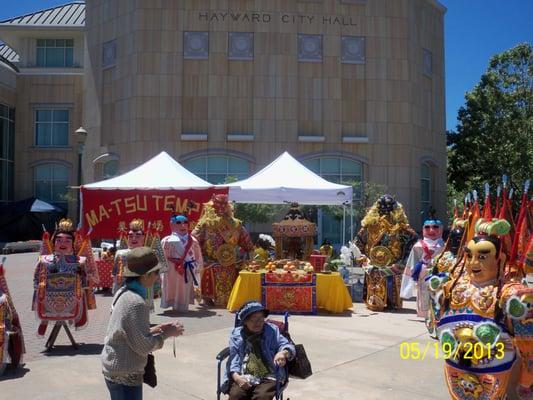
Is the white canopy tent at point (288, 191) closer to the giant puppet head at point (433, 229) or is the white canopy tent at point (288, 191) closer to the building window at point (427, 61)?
the giant puppet head at point (433, 229)

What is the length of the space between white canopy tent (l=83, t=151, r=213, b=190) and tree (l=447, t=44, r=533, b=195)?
59.9 ft

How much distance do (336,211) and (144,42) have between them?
11.7 metres

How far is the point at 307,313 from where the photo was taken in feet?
30.3

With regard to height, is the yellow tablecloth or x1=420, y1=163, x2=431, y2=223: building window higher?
x1=420, y1=163, x2=431, y2=223: building window

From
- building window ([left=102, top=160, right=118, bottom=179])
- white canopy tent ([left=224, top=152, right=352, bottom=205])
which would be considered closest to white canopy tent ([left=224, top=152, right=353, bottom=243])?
white canopy tent ([left=224, top=152, right=352, bottom=205])

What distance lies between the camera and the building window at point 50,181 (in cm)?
2934

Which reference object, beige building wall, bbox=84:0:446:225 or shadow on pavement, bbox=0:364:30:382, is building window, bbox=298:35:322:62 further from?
shadow on pavement, bbox=0:364:30:382

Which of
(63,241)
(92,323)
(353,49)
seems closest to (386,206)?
(92,323)

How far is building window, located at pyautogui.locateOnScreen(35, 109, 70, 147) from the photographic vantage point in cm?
2914

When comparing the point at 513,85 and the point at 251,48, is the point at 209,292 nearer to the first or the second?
the point at 251,48

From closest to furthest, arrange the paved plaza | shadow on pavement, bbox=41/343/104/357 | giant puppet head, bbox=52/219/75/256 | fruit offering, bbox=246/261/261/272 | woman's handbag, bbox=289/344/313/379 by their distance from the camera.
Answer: woman's handbag, bbox=289/344/313/379, the paved plaza, shadow on pavement, bbox=41/343/104/357, giant puppet head, bbox=52/219/75/256, fruit offering, bbox=246/261/261/272

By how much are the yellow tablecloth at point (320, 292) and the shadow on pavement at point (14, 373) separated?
410 centimetres

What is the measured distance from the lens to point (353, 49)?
23.8 meters

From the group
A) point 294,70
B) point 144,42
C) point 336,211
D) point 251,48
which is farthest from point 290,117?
point 144,42
